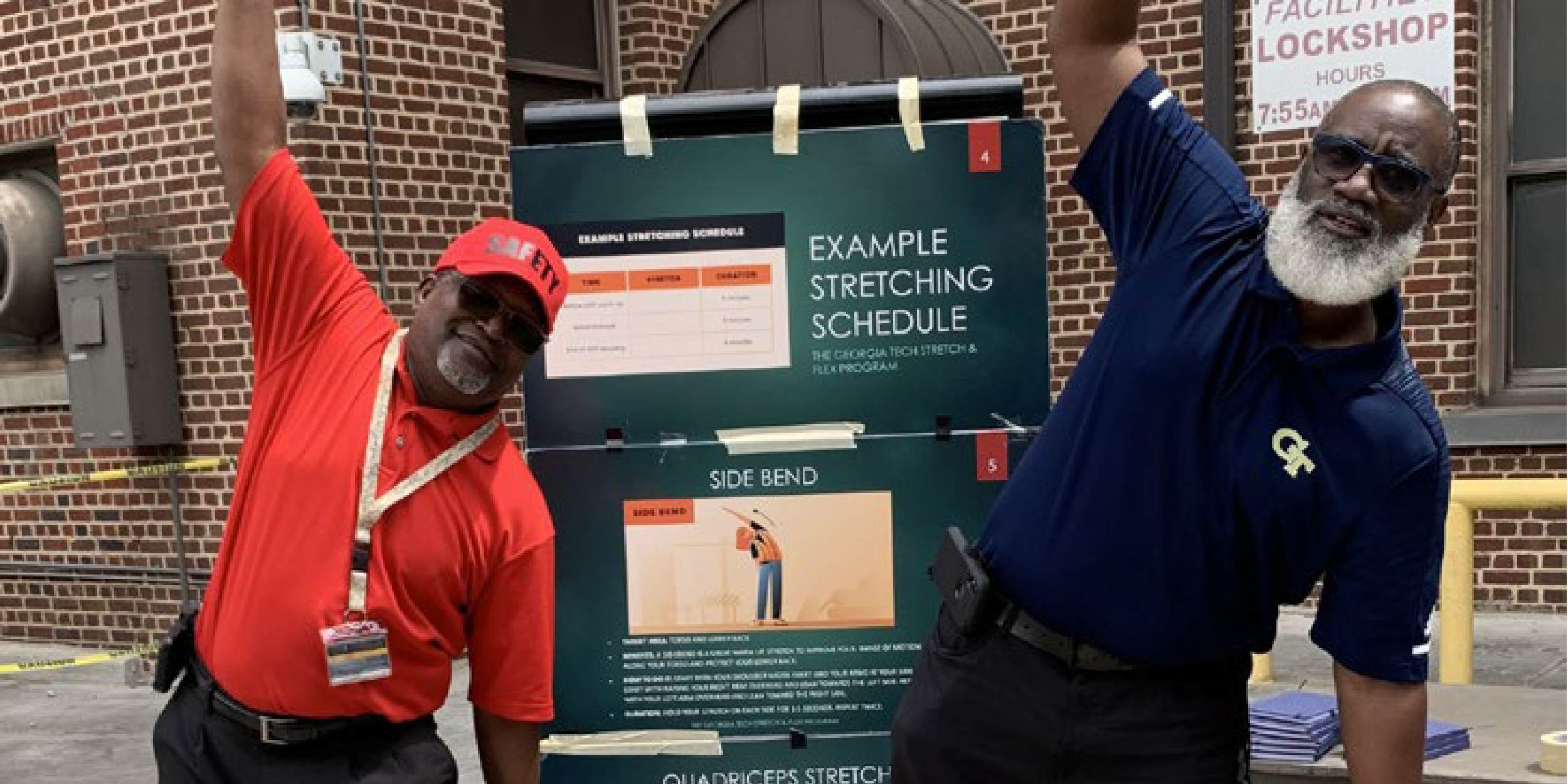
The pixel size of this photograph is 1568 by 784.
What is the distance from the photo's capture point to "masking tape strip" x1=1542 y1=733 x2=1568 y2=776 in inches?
122

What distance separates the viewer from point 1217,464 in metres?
2.29

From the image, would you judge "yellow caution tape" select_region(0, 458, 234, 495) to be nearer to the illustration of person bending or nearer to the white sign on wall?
the illustration of person bending

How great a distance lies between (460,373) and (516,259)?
232mm

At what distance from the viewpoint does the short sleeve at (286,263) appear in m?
2.64

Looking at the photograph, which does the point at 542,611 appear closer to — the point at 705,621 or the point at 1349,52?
the point at 705,621

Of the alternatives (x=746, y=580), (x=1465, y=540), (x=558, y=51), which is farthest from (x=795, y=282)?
(x=558, y=51)

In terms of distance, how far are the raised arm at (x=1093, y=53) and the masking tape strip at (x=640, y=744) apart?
1.75 metres

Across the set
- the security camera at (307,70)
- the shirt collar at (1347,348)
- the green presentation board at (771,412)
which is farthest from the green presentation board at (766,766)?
the security camera at (307,70)

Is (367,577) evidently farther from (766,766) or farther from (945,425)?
(945,425)

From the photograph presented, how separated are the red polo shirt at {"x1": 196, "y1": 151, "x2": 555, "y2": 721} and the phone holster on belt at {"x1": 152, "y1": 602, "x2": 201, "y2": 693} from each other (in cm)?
3

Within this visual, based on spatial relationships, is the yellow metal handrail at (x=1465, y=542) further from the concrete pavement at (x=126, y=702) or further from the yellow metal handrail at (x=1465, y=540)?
the concrete pavement at (x=126, y=702)

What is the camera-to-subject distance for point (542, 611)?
2732mm

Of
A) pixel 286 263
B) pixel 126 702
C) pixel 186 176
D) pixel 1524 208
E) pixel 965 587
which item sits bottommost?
pixel 126 702

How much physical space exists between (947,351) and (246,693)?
67.6 inches
